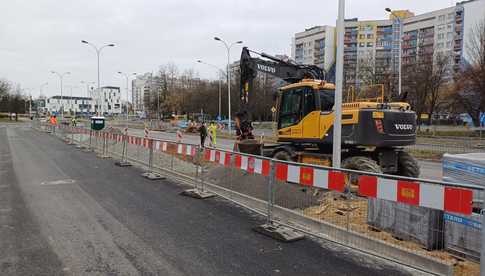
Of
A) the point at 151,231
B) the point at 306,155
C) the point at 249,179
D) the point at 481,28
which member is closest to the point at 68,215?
the point at 151,231

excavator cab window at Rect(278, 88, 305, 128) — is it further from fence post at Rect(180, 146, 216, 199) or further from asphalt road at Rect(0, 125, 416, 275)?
asphalt road at Rect(0, 125, 416, 275)

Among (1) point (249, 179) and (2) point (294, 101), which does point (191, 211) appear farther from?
(2) point (294, 101)

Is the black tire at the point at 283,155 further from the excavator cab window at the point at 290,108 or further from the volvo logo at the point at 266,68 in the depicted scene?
the volvo logo at the point at 266,68

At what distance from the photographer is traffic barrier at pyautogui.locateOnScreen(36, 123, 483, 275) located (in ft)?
15.0

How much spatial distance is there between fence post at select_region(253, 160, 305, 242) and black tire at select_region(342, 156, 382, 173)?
3.63 m

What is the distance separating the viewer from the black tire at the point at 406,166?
10.7 metres

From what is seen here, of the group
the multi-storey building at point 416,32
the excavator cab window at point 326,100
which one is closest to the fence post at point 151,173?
the excavator cab window at point 326,100

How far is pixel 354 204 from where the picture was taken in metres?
6.15

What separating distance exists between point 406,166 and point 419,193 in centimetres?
664

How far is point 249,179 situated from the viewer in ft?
27.8

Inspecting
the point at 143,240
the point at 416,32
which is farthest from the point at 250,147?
the point at 416,32

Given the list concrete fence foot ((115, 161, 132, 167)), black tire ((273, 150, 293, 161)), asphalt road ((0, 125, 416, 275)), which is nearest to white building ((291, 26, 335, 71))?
Result: concrete fence foot ((115, 161, 132, 167))

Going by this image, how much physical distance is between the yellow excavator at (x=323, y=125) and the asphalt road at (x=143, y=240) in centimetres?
371

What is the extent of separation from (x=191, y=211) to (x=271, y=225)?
1905 mm
